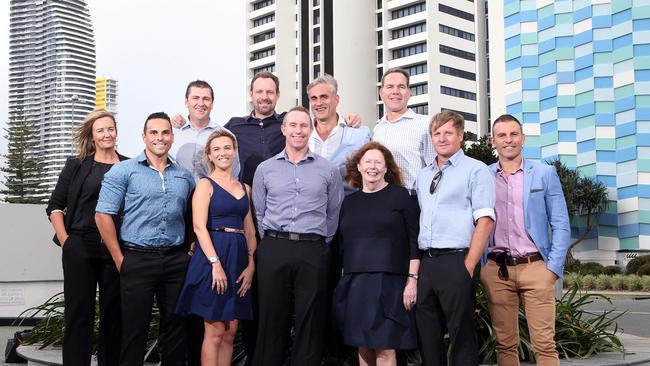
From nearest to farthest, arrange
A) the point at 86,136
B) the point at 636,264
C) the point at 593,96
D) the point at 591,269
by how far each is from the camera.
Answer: the point at 86,136, the point at 636,264, the point at 591,269, the point at 593,96

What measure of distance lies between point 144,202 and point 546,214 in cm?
255

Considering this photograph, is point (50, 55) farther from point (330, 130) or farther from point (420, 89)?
point (330, 130)

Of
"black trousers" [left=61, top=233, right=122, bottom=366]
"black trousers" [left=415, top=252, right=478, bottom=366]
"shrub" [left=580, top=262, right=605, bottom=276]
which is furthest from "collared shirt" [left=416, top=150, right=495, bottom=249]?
"shrub" [left=580, top=262, right=605, bottom=276]

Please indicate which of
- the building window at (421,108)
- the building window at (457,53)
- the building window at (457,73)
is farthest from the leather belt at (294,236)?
the building window at (457,53)

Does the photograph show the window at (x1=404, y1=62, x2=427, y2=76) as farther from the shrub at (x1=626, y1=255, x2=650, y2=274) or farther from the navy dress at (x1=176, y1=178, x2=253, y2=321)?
the navy dress at (x1=176, y1=178, x2=253, y2=321)

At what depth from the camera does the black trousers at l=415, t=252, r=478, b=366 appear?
4.16m

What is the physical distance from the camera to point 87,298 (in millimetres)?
4762

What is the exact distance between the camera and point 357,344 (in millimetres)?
4426

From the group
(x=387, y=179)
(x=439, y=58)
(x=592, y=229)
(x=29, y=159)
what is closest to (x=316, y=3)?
(x=439, y=58)

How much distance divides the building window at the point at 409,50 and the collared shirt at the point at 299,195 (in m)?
65.4

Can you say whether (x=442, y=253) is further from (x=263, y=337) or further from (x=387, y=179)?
(x=263, y=337)

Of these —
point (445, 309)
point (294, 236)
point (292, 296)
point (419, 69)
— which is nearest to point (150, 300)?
point (292, 296)

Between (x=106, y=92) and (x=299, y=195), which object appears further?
(x=106, y=92)

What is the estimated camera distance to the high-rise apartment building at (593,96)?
1734 inches
